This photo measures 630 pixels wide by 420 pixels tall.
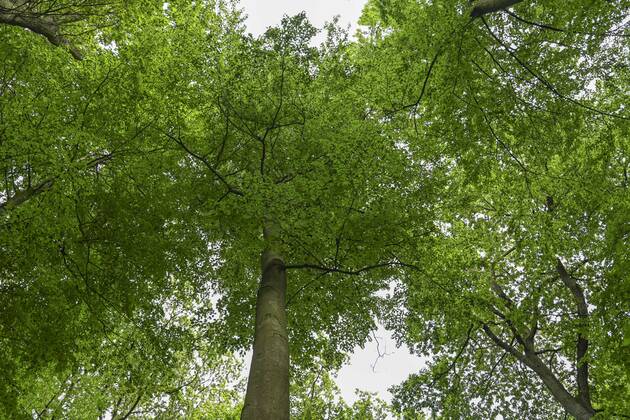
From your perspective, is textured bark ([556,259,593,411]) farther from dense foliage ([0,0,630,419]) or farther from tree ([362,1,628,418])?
dense foliage ([0,0,630,419])

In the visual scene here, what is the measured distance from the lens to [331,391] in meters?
22.7

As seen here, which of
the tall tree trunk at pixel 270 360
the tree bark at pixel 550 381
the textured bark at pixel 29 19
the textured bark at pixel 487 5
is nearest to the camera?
the tall tree trunk at pixel 270 360

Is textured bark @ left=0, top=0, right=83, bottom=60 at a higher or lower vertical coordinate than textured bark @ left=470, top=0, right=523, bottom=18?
higher

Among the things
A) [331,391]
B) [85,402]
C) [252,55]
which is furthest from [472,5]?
[331,391]

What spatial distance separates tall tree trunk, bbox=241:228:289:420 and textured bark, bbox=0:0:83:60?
474cm

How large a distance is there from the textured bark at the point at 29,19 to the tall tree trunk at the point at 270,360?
474cm

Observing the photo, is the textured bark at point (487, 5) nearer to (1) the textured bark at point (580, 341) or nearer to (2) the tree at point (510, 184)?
(2) the tree at point (510, 184)

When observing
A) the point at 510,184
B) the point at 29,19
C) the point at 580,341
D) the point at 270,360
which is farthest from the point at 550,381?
the point at 29,19

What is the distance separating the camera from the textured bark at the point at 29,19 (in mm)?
6464

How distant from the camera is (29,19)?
7.35 meters

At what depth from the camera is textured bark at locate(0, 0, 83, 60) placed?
6.46 metres

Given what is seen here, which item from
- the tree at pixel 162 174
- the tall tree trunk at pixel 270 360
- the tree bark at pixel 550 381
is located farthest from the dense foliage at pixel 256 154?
the tree bark at pixel 550 381

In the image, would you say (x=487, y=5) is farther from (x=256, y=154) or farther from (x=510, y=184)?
(x=510, y=184)

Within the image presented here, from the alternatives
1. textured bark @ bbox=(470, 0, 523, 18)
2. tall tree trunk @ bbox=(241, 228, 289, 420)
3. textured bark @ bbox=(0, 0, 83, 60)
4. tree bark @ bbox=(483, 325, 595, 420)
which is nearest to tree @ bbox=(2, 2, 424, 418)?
tall tree trunk @ bbox=(241, 228, 289, 420)
